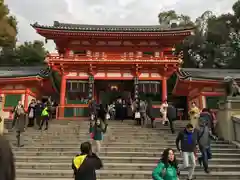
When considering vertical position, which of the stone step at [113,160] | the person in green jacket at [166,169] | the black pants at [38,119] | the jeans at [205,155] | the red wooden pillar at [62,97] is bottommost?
the stone step at [113,160]

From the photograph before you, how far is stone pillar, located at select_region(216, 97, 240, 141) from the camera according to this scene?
11535 mm

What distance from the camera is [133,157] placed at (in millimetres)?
9453

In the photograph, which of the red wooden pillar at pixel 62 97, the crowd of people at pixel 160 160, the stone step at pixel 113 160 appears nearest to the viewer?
the crowd of people at pixel 160 160

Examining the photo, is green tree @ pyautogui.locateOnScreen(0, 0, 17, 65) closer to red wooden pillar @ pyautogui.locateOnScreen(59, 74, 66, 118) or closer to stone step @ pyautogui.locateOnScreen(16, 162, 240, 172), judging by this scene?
red wooden pillar @ pyautogui.locateOnScreen(59, 74, 66, 118)

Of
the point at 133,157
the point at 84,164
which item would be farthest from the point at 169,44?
the point at 84,164

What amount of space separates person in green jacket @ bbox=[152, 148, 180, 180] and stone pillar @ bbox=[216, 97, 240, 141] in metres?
7.97

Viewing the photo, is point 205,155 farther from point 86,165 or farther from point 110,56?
point 110,56

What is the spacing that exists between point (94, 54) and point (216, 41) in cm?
2704

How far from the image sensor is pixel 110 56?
66.3 feet

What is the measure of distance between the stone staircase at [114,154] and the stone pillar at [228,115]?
1.92 feet

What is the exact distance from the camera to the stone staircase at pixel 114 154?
8078mm

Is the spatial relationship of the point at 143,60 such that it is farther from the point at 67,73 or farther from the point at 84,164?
the point at 84,164

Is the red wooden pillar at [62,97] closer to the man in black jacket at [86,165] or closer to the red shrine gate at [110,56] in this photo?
the red shrine gate at [110,56]

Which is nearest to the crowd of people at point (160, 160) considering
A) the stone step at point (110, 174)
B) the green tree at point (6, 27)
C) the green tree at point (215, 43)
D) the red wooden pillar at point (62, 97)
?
the stone step at point (110, 174)
